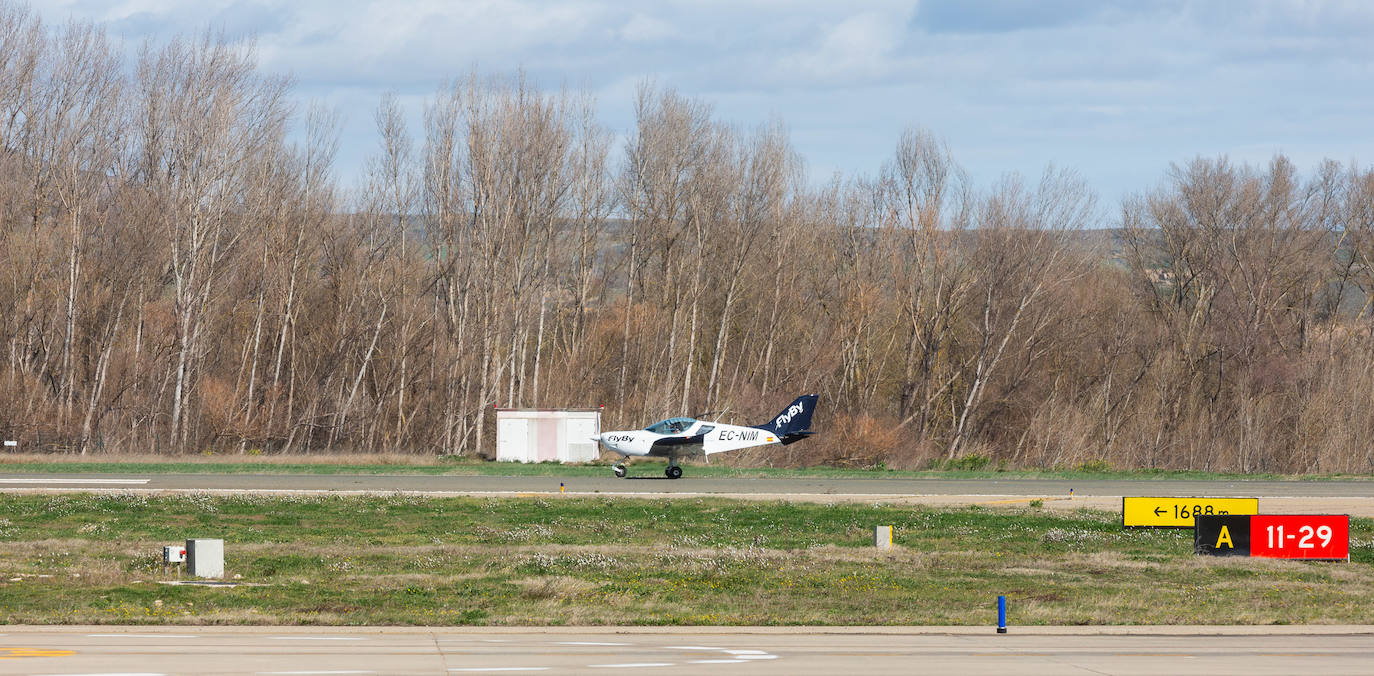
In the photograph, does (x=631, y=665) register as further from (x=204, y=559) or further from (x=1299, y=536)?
(x=1299, y=536)

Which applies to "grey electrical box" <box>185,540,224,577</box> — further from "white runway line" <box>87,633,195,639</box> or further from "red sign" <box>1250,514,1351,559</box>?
"red sign" <box>1250,514,1351,559</box>

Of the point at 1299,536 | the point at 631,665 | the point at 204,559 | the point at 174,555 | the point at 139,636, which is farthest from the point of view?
the point at 1299,536

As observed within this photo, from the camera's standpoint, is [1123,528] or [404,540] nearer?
[404,540]

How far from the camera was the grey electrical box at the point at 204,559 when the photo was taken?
838 inches

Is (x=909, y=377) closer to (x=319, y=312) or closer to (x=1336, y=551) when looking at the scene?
(x=319, y=312)

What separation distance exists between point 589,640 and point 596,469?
2794 centimetres

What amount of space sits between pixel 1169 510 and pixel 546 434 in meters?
24.0

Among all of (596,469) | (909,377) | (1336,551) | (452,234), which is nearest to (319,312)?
(452,234)

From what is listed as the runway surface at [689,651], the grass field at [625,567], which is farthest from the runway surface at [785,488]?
the runway surface at [689,651]

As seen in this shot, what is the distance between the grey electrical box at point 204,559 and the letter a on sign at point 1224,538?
19212 mm

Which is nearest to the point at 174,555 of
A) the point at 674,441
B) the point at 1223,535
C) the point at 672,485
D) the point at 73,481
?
the point at 73,481

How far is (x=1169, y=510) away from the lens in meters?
31.0

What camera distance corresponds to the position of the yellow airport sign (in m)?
28.4

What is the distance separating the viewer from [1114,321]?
216 ft
